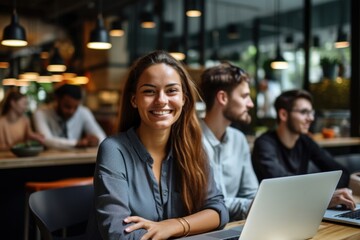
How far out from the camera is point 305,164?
3205 mm

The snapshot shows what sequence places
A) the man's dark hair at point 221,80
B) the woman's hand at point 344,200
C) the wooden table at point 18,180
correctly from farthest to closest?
the wooden table at point 18,180 → the man's dark hair at point 221,80 → the woman's hand at point 344,200

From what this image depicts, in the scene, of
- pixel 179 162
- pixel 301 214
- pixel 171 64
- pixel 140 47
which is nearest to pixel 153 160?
pixel 179 162

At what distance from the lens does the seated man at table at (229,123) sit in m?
2.52

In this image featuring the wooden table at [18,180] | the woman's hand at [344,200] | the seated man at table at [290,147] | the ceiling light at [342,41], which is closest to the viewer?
the woman's hand at [344,200]

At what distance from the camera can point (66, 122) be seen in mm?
4902

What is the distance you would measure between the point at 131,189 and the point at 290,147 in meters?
1.69

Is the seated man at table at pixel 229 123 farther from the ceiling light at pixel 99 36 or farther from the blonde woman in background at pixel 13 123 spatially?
the blonde woman in background at pixel 13 123

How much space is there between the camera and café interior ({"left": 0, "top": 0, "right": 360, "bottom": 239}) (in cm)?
Answer: 396

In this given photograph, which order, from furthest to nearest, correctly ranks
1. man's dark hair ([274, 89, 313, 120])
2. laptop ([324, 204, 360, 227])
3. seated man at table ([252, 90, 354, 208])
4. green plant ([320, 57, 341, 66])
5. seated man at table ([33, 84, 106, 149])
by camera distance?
green plant ([320, 57, 341, 66]) < seated man at table ([33, 84, 106, 149]) < man's dark hair ([274, 89, 313, 120]) < seated man at table ([252, 90, 354, 208]) < laptop ([324, 204, 360, 227])

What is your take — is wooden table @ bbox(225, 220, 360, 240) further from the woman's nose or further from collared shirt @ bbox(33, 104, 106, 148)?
collared shirt @ bbox(33, 104, 106, 148)

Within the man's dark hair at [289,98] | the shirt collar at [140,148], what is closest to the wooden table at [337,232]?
the shirt collar at [140,148]

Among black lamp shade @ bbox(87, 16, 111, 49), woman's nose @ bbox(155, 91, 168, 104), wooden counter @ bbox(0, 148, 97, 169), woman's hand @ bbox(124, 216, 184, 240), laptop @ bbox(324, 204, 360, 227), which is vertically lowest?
wooden counter @ bbox(0, 148, 97, 169)

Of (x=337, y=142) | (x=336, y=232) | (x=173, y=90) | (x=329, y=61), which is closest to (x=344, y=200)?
(x=336, y=232)

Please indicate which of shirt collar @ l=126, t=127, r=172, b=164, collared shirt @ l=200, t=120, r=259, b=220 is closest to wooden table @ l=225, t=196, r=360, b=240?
shirt collar @ l=126, t=127, r=172, b=164
